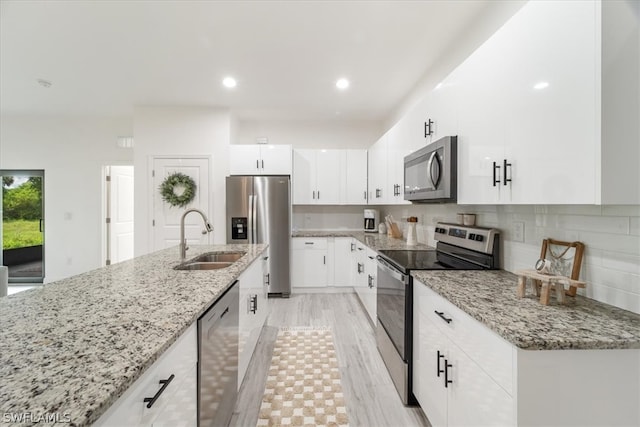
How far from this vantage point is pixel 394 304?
2.05m

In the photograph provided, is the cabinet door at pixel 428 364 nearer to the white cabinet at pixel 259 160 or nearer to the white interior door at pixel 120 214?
the white cabinet at pixel 259 160

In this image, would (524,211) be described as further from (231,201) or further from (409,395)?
(231,201)

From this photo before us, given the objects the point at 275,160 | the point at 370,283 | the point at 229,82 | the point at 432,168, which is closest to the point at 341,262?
the point at 370,283

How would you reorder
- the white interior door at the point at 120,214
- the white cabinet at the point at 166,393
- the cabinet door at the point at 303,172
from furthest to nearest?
the white interior door at the point at 120,214 → the cabinet door at the point at 303,172 → the white cabinet at the point at 166,393

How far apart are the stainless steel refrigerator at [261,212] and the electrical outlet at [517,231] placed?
2826 mm

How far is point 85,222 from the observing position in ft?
16.3

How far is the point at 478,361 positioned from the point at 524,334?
0.29m

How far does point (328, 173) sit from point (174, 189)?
2311 mm

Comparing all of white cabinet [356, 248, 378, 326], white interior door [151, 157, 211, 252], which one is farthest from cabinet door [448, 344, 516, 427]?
white interior door [151, 157, 211, 252]

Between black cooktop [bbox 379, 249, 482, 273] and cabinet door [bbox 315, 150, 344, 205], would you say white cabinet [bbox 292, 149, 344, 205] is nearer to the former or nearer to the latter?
cabinet door [bbox 315, 150, 344, 205]

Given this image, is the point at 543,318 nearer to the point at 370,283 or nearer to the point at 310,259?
the point at 370,283

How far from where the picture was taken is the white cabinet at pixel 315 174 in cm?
452

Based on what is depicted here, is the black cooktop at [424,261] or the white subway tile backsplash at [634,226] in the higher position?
the white subway tile backsplash at [634,226]

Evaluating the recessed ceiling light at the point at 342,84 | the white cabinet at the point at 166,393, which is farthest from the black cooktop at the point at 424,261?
the recessed ceiling light at the point at 342,84
